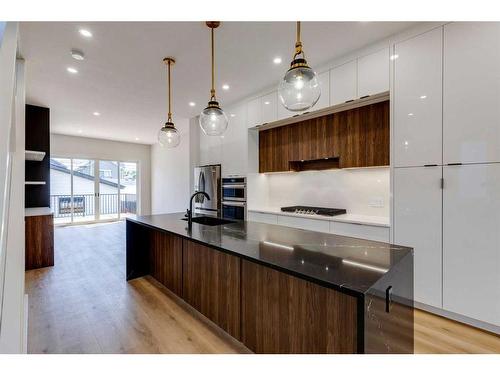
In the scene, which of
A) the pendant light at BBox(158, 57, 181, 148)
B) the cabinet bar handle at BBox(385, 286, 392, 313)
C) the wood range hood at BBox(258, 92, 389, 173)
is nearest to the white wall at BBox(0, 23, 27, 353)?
the pendant light at BBox(158, 57, 181, 148)

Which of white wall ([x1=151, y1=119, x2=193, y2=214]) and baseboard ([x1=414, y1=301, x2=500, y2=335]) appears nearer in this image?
baseboard ([x1=414, y1=301, x2=500, y2=335])

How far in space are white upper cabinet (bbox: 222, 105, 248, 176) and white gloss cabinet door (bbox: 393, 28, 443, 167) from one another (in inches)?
95.8

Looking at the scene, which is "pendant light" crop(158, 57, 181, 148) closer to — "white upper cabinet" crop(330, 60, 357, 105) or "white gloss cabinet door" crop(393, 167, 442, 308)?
"white upper cabinet" crop(330, 60, 357, 105)

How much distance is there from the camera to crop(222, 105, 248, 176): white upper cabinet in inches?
173

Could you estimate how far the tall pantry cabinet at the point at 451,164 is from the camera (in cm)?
206

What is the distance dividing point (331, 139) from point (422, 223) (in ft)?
5.09

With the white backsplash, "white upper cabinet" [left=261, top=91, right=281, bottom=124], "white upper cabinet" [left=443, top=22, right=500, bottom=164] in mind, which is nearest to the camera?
"white upper cabinet" [left=443, top=22, right=500, bottom=164]

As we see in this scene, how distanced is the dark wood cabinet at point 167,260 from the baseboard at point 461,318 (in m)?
2.51

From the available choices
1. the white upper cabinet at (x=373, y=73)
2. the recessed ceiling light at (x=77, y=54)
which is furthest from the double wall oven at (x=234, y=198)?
the recessed ceiling light at (x=77, y=54)

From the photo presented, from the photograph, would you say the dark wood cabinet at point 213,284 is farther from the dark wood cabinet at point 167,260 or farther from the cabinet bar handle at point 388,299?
the cabinet bar handle at point 388,299

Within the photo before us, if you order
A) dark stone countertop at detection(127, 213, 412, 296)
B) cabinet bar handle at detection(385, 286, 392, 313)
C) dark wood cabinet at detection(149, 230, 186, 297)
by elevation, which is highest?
dark stone countertop at detection(127, 213, 412, 296)

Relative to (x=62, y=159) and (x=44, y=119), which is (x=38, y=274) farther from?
(x=62, y=159)

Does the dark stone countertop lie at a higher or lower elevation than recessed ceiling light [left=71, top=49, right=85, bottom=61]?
lower
